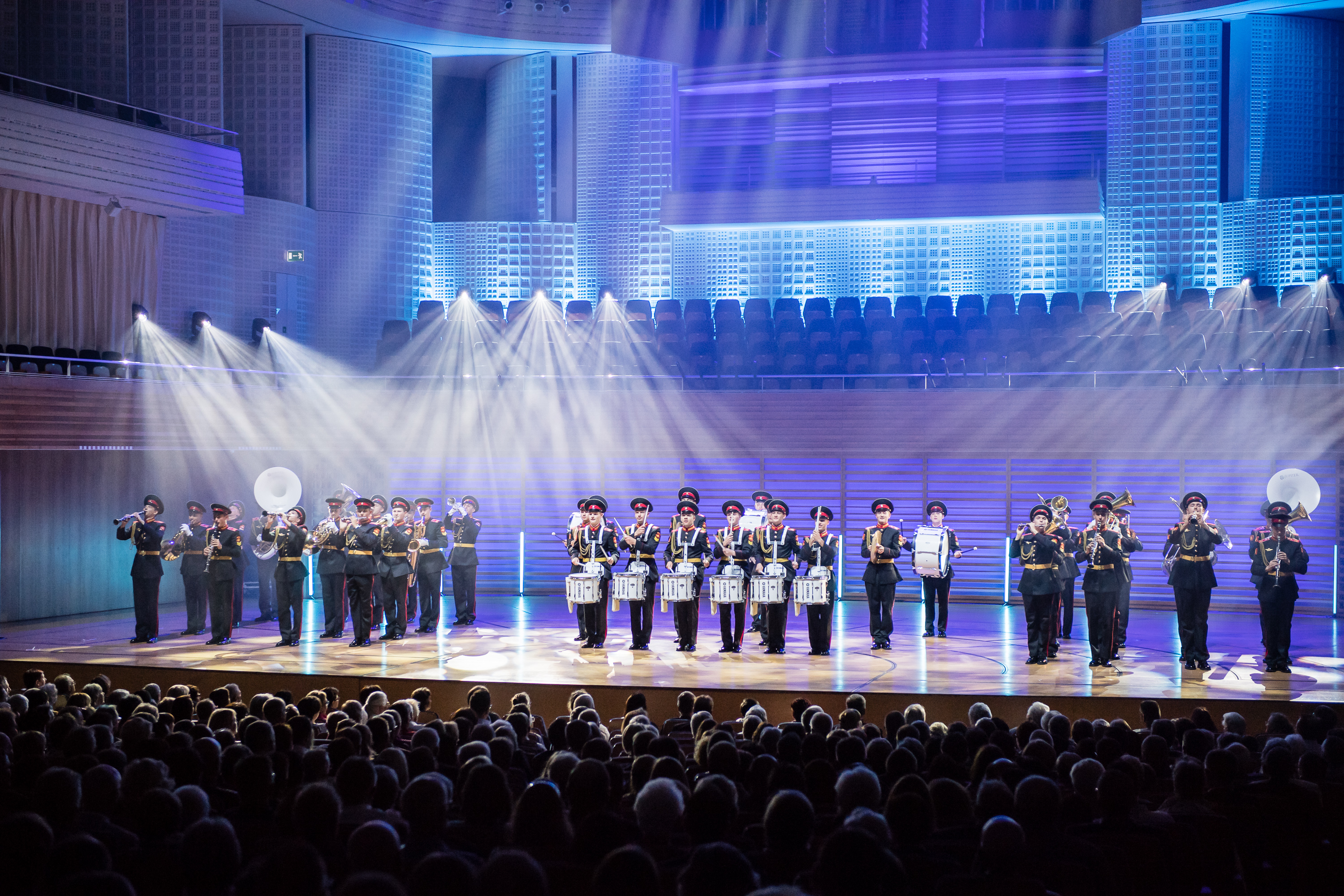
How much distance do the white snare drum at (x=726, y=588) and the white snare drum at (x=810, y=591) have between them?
554mm

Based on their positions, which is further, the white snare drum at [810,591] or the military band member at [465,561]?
the military band member at [465,561]

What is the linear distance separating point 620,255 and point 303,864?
56.7 feet

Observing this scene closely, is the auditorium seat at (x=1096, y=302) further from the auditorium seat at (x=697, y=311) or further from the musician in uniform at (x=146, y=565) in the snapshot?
the musician in uniform at (x=146, y=565)

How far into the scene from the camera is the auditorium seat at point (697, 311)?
17.6 m

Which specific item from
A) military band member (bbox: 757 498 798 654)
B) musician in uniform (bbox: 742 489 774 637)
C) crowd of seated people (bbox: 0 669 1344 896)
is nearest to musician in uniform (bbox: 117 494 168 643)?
crowd of seated people (bbox: 0 669 1344 896)

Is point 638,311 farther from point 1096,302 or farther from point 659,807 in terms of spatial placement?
point 659,807

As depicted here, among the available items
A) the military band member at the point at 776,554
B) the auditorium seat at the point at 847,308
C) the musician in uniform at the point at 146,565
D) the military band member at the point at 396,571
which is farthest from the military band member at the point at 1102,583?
the musician in uniform at the point at 146,565

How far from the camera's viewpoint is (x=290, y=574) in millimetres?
12570

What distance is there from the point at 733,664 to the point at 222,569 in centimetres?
571

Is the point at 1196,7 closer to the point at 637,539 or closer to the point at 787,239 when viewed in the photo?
the point at 787,239

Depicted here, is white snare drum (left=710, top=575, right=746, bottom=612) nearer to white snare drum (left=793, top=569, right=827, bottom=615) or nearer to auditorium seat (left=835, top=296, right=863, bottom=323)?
white snare drum (left=793, top=569, right=827, bottom=615)

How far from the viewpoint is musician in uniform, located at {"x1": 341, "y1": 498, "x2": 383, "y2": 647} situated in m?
12.5

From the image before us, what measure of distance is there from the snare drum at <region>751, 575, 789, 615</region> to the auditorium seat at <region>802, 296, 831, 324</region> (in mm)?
6469

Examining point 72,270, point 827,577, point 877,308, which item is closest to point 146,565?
point 72,270
